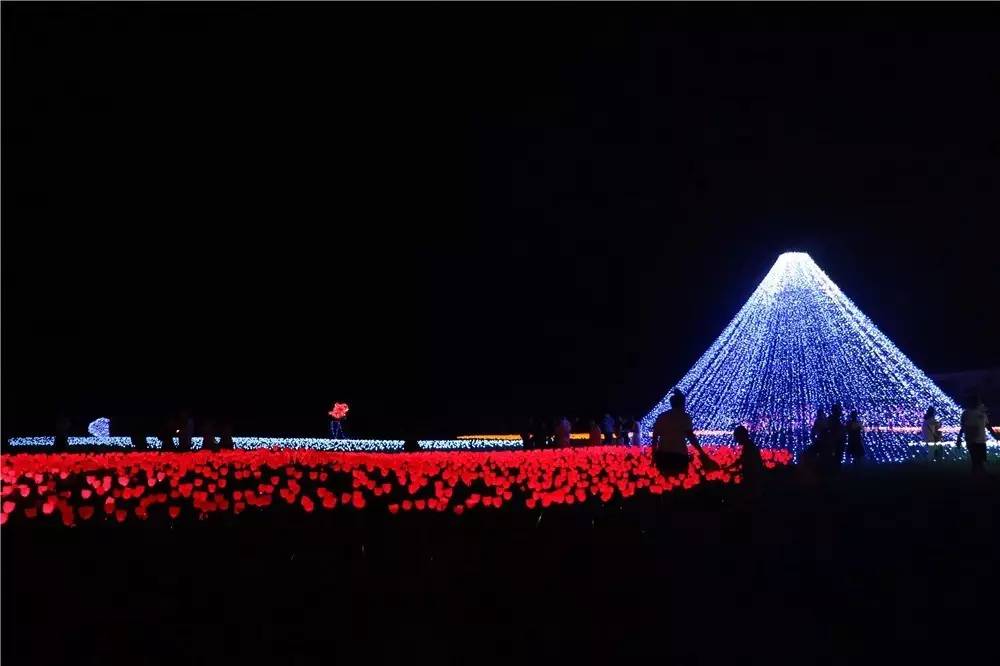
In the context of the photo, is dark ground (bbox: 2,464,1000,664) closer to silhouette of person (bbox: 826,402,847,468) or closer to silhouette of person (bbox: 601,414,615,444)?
silhouette of person (bbox: 826,402,847,468)

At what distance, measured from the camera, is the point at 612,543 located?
9.48 metres

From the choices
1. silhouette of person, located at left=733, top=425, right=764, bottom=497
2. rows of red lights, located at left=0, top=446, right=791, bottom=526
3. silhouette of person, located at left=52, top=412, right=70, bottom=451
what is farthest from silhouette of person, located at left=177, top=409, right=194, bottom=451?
silhouette of person, located at left=733, top=425, right=764, bottom=497

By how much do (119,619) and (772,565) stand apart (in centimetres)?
486

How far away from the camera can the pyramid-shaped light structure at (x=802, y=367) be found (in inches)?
935

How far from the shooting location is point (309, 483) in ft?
53.2

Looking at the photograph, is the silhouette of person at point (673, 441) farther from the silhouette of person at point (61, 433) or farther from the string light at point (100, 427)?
Answer: the string light at point (100, 427)

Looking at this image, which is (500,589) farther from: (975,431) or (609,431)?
(609,431)

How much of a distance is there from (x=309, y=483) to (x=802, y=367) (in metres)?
12.2

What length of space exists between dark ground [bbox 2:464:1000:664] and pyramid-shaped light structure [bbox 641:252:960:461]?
40.5ft

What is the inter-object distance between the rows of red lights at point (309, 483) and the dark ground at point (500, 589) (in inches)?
10.7

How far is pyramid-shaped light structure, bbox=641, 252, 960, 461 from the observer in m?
23.8

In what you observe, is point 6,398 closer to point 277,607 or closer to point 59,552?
point 59,552

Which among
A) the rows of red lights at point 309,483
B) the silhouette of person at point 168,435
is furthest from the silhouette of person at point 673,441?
the silhouette of person at point 168,435

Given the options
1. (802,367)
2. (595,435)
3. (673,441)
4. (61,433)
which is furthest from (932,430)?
(61,433)
